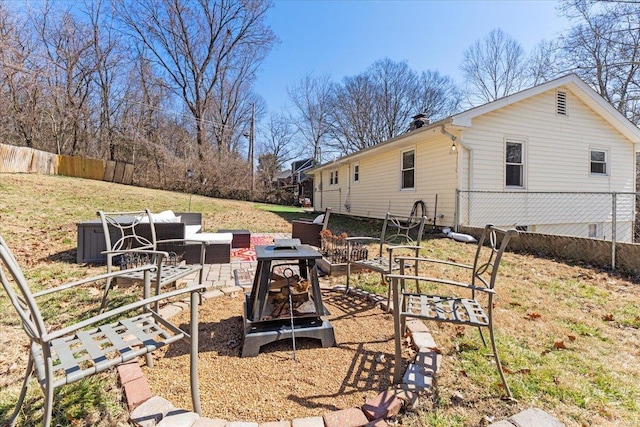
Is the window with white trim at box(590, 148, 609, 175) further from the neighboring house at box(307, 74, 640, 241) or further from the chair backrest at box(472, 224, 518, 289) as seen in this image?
the chair backrest at box(472, 224, 518, 289)

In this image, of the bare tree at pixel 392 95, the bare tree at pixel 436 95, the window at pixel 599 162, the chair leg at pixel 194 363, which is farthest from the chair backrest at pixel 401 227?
the bare tree at pixel 436 95

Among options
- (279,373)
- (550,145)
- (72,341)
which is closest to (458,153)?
(550,145)

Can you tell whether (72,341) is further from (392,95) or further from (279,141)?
(279,141)

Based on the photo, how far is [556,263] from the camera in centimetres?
553

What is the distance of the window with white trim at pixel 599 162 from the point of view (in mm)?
10062

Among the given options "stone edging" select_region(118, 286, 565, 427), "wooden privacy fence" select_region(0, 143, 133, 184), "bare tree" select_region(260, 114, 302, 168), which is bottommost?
"stone edging" select_region(118, 286, 565, 427)

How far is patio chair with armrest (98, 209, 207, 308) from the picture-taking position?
112 inches

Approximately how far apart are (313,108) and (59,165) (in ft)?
66.3

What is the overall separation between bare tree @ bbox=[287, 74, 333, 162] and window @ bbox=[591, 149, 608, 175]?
21.6 metres

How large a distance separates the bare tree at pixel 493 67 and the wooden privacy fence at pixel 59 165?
26.2 metres

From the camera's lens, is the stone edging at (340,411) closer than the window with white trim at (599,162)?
Yes

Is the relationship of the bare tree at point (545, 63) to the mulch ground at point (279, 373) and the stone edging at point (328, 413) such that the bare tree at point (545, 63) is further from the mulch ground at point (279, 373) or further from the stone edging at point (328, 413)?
the stone edging at point (328, 413)

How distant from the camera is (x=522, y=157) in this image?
8922mm

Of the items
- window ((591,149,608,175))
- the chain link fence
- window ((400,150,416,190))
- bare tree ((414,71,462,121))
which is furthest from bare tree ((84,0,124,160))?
window ((591,149,608,175))
